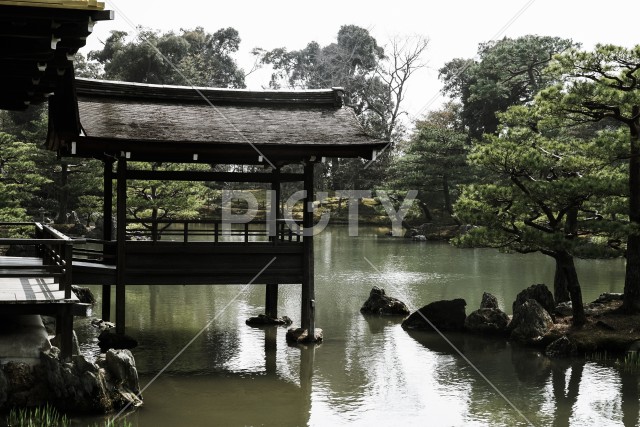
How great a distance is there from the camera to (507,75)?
44000 mm

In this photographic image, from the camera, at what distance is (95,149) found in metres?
12.7

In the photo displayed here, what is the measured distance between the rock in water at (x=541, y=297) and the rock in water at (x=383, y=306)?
2.93m

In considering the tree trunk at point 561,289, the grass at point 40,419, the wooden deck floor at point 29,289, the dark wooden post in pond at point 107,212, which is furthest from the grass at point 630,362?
the dark wooden post in pond at point 107,212

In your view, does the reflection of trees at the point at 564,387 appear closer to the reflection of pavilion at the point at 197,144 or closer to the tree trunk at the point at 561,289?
the tree trunk at the point at 561,289

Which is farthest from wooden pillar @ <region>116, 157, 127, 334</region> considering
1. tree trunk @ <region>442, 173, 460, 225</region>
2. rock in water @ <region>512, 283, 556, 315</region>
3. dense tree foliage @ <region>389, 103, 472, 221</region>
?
tree trunk @ <region>442, 173, 460, 225</region>

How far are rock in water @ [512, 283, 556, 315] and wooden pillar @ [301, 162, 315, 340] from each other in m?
4.43

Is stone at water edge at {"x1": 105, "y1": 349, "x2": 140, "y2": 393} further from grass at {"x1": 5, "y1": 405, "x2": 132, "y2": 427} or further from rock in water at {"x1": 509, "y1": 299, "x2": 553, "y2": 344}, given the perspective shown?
rock in water at {"x1": 509, "y1": 299, "x2": 553, "y2": 344}

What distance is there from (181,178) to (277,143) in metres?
2.05

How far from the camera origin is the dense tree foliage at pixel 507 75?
4372cm

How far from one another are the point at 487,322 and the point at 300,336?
3931mm

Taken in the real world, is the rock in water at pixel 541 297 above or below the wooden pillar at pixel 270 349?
above

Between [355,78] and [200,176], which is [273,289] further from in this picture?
[355,78]

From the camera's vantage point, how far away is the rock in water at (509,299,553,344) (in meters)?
14.7

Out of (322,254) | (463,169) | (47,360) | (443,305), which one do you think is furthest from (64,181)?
(47,360)
